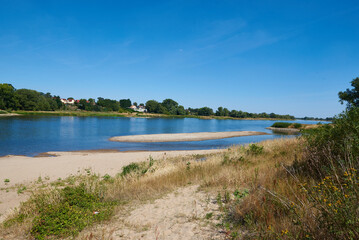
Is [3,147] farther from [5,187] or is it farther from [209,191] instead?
[209,191]

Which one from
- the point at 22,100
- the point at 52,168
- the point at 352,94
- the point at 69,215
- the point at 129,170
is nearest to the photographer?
the point at 69,215

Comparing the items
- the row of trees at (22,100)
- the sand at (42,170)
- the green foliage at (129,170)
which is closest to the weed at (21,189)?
the sand at (42,170)

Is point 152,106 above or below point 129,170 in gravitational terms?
above

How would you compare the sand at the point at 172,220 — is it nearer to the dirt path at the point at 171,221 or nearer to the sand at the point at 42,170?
the dirt path at the point at 171,221

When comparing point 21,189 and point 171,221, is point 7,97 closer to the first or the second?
point 21,189

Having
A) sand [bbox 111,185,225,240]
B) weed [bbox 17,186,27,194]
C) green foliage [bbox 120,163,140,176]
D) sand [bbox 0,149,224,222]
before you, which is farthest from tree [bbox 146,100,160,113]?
sand [bbox 111,185,225,240]

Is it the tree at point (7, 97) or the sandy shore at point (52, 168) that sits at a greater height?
the tree at point (7, 97)

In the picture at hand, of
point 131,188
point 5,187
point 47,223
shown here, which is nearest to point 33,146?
point 5,187

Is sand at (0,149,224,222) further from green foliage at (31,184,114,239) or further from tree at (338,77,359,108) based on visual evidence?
tree at (338,77,359,108)

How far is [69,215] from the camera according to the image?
5.39 m

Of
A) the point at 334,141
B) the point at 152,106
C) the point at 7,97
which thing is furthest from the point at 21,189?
the point at 152,106

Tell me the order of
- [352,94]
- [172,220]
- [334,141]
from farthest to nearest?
1. [352,94]
2. [334,141]
3. [172,220]

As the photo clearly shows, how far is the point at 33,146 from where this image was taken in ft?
91.4

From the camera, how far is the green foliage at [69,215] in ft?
15.7
